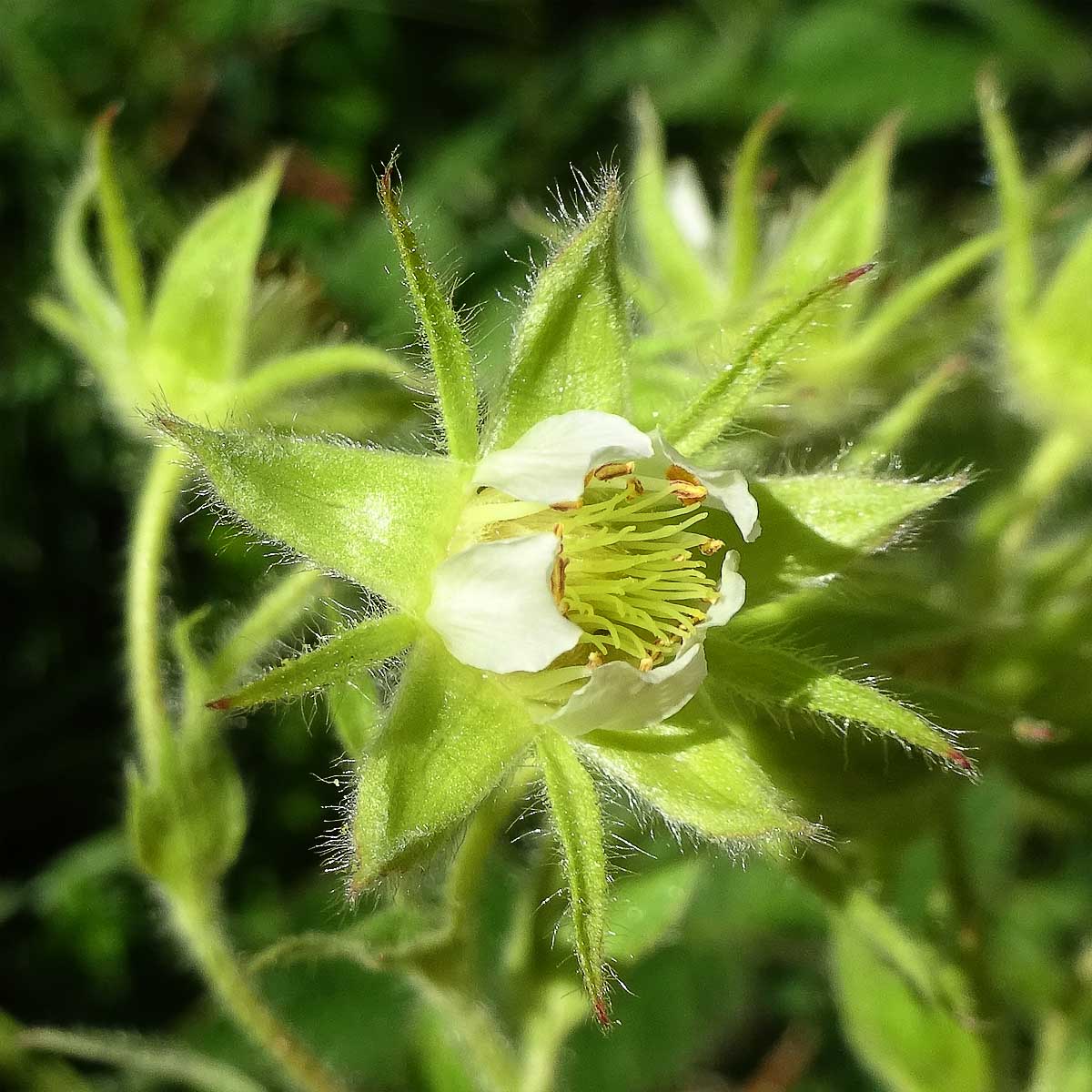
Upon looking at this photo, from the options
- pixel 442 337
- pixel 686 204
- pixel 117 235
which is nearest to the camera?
pixel 442 337

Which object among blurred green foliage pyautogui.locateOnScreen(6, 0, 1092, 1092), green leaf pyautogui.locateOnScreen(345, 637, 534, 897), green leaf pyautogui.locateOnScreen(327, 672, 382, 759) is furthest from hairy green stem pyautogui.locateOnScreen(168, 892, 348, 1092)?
green leaf pyautogui.locateOnScreen(345, 637, 534, 897)

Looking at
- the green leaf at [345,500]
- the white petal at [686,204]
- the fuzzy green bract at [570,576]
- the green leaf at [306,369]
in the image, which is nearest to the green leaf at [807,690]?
the fuzzy green bract at [570,576]

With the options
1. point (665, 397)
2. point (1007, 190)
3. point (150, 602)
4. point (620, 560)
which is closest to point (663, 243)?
point (1007, 190)

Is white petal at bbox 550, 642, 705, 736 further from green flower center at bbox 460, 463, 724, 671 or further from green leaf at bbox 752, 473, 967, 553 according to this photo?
green leaf at bbox 752, 473, 967, 553

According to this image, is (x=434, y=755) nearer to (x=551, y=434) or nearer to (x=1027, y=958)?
(x=551, y=434)

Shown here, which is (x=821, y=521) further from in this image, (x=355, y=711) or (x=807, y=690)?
(x=355, y=711)

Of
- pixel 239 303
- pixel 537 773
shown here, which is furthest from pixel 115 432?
pixel 537 773

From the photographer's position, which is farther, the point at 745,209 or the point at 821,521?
the point at 745,209
